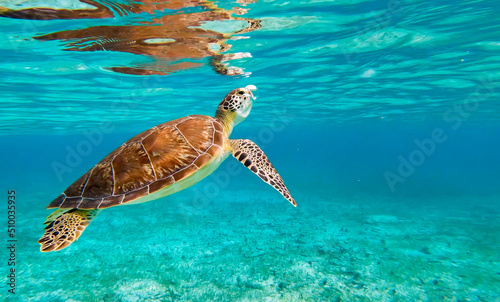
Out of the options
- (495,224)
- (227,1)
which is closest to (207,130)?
(227,1)

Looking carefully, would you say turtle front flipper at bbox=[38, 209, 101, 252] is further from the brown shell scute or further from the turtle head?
the turtle head

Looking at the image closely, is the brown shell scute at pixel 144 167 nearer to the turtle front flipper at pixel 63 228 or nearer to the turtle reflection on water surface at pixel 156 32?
the turtle front flipper at pixel 63 228

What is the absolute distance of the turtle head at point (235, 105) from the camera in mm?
5801

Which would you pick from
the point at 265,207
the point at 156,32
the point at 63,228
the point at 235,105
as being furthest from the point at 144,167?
the point at 265,207

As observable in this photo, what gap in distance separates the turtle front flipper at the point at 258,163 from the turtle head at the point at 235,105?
2.60ft

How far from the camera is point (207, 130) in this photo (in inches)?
203

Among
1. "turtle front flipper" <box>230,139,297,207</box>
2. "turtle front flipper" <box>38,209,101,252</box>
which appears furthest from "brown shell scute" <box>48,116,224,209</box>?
"turtle front flipper" <box>230,139,297,207</box>

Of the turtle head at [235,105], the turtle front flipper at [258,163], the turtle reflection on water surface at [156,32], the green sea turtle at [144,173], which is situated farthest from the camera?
the turtle reflection on water surface at [156,32]

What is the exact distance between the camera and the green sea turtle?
4.15m

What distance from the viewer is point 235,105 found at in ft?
19.1

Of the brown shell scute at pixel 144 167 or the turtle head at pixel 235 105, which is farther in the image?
the turtle head at pixel 235 105

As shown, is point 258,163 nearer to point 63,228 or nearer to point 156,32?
point 63,228

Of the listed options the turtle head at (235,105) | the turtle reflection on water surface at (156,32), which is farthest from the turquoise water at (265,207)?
the turtle head at (235,105)

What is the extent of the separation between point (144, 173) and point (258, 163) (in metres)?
1.98
